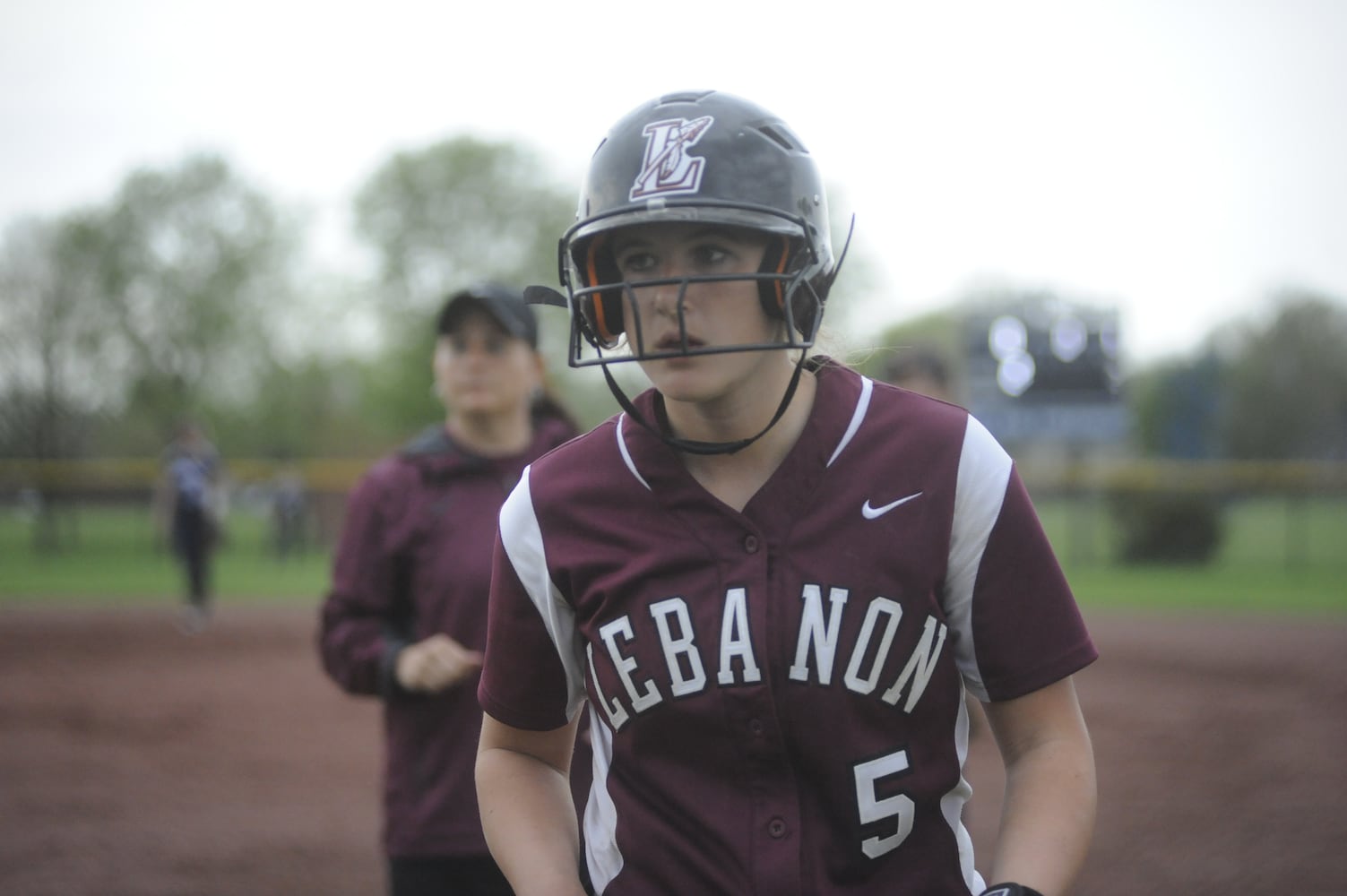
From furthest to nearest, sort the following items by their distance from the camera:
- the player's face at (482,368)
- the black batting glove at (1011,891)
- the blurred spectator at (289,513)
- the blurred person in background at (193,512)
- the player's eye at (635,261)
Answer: the blurred spectator at (289,513) → the blurred person in background at (193,512) → the player's face at (482,368) → the player's eye at (635,261) → the black batting glove at (1011,891)

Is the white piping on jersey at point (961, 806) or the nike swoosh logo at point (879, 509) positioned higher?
the nike swoosh logo at point (879, 509)

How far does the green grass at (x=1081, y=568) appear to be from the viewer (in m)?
19.0

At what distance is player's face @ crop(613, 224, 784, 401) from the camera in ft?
6.58

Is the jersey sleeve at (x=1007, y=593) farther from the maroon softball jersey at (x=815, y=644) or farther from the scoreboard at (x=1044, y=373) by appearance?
the scoreboard at (x=1044, y=373)

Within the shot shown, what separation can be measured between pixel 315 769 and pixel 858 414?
743cm

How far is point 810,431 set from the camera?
211cm

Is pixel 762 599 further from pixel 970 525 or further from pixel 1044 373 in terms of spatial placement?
pixel 1044 373

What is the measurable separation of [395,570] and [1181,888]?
4.16 meters

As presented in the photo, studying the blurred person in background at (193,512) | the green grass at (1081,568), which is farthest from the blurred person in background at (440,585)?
the green grass at (1081,568)

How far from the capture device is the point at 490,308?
4.10 m

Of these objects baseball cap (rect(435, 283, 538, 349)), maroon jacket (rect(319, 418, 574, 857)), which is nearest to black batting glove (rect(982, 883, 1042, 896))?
maroon jacket (rect(319, 418, 574, 857))

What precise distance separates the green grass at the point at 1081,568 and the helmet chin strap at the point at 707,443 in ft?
54.3

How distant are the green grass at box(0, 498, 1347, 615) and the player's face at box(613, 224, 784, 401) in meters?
16.6

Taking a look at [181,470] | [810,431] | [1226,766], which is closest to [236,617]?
[181,470]
